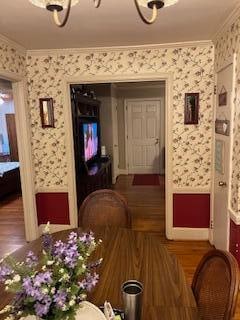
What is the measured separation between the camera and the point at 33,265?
0.85 meters

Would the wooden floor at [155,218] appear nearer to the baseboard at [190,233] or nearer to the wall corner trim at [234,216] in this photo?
the baseboard at [190,233]

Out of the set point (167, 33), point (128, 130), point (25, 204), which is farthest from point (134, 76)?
point (128, 130)

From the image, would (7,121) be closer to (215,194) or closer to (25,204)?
(25,204)

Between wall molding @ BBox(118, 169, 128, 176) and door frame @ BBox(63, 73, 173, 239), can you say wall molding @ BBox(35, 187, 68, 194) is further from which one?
wall molding @ BBox(118, 169, 128, 176)

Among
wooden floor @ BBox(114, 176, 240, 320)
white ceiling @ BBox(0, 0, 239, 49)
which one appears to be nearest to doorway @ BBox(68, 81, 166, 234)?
wooden floor @ BBox(114, 176, 240, 320)

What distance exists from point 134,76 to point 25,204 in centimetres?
210

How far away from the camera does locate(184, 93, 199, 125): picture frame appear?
3.20 m

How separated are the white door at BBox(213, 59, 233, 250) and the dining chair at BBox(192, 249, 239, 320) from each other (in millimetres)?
1477

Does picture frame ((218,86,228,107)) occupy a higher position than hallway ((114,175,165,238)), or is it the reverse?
picture frame ((218,86,228,107))

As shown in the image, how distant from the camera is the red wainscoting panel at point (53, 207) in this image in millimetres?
3604

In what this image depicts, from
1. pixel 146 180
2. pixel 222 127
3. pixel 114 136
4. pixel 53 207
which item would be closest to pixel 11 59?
pixel 53 207

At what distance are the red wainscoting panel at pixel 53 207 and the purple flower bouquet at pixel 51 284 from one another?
2.78 metres

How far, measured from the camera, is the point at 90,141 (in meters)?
4.94

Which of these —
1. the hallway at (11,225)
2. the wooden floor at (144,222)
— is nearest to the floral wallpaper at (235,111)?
the wooden floor at (144,222)
